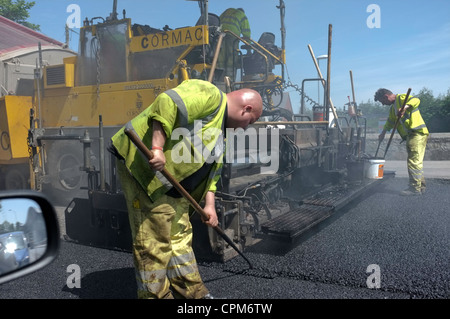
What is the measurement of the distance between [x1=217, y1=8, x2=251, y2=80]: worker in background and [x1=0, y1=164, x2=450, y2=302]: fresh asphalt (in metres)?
2.93

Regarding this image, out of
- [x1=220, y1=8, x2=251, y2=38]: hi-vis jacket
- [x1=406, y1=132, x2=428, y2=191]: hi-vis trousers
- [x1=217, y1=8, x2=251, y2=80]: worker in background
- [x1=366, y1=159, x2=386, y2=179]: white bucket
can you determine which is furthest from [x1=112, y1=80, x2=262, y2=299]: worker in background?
[x1=406, y1=132, x2=428, y2=191]: hi-vis trousers

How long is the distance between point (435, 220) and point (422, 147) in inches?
86.6

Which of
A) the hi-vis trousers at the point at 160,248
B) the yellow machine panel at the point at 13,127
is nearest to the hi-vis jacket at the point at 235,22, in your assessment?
the yellow machine panel at the point at 13,127

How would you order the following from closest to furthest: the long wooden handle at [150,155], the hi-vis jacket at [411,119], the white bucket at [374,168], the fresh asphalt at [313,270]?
the long wooden handle at [150,155] → the fresh asphalt at [313,270] → the hi-vis jacket at [411,119] → the white bucket at [374,168]

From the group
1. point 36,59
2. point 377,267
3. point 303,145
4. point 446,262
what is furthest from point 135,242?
point 36,59

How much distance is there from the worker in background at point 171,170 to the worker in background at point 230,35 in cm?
375

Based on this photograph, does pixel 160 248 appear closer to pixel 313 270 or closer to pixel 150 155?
pixel 150 155

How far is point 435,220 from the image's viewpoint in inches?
187

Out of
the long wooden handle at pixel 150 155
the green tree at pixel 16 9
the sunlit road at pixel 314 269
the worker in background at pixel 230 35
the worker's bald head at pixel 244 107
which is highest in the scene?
the green tree at pixel 16 9

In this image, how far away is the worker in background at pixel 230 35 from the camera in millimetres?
6195

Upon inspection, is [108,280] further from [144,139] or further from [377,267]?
[377,267]

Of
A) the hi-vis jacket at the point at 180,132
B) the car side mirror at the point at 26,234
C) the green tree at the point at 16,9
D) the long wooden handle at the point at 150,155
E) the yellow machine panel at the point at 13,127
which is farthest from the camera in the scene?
the green tree at the point at 16,9

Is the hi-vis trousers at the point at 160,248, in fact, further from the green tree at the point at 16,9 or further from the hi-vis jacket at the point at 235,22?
the green tree at the point at 16,9

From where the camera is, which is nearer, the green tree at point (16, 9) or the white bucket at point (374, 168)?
the white bucket at point (374, 168)
